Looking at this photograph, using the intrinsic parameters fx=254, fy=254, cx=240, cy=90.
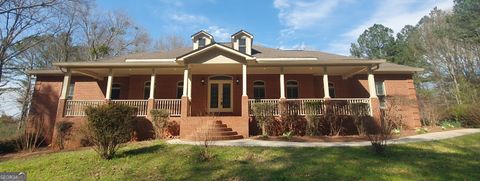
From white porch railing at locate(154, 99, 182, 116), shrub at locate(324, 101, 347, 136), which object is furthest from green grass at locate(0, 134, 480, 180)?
white porch railing at locate(154, 99, 182, 116)

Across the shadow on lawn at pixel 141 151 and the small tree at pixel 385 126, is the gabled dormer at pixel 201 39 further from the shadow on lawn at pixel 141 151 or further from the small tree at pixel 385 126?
the small tree at pixel 385 126

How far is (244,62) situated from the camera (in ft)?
41.5

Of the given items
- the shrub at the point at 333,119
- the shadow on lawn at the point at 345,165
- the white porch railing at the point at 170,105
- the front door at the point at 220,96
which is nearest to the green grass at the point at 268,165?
the shadow on lawn at the point at 345,165

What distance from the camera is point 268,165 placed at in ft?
21.0

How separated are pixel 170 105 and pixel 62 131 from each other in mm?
4923

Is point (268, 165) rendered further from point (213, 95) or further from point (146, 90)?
point (146, 90)

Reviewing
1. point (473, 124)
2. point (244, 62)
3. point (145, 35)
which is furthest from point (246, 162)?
point (145, 35)

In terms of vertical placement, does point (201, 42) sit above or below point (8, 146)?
above

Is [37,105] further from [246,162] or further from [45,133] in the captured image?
[246,162]

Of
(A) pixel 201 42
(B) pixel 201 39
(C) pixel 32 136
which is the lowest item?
(C) pixel 32 136

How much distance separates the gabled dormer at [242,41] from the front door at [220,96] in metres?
2.18

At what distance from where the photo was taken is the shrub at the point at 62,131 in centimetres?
1138

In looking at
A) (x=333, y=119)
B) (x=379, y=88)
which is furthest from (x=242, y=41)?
(x=379, y=88)

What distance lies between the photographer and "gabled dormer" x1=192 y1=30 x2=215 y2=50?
1591cm
